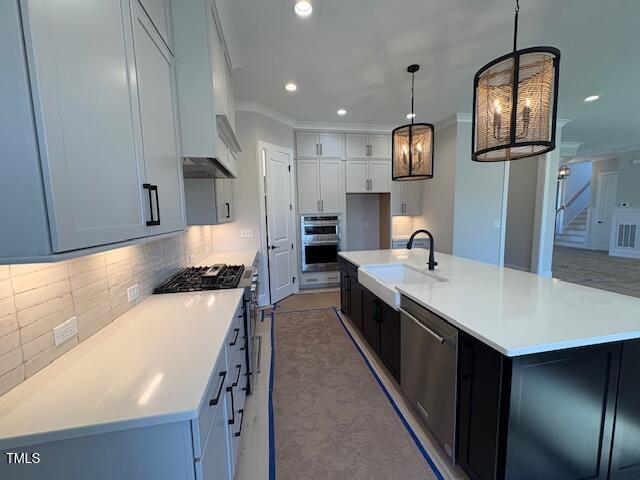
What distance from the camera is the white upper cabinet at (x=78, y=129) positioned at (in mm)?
642

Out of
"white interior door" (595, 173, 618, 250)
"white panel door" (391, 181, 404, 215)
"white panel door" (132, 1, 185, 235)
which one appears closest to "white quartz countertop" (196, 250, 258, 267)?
"white panel door" (132, 1, 185, 235)

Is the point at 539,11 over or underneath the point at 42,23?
over

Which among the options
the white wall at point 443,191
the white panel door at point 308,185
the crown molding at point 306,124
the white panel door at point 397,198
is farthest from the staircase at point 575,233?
the white panel door at point 308,185

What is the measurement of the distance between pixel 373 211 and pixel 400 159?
2869mm

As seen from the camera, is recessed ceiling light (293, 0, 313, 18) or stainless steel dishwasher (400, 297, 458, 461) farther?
recessed ceiling light (293, 0, 313, 18)

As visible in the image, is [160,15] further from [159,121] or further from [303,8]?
[303,8]

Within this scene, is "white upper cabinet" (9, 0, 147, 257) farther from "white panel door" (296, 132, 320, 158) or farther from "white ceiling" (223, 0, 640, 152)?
"white panel door" (296, 132, 320, 158)

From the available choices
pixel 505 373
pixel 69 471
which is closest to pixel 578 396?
pixel 505 373

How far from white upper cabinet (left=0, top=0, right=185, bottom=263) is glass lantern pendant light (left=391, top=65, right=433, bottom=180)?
7.25 ft

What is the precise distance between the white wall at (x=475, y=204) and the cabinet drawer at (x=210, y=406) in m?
4.26

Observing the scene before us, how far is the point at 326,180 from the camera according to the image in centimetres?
470

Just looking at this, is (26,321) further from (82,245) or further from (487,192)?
(487,192)

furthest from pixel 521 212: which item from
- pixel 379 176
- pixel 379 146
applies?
pixel 379 146

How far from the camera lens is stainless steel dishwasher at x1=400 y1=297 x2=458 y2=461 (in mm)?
1388
